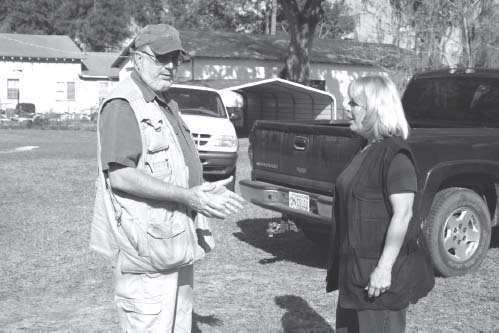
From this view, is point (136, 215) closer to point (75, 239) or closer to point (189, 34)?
point (75, 239)

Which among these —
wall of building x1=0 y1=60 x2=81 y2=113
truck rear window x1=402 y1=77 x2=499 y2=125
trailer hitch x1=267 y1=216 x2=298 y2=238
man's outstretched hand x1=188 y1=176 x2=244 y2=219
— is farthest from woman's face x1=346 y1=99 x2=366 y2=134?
wall of building x1=0 y1=60 x2=81 y2=113

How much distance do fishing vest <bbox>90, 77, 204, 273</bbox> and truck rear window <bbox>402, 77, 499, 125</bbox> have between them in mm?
4802

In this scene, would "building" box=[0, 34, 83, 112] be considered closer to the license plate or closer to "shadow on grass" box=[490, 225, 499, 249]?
"shadow on grass" box=[490, 225, 499, 249]

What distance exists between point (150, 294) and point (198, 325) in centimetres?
201

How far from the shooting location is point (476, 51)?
691 inches

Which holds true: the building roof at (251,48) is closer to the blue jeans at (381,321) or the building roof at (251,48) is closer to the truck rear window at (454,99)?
the truck rear window at (454,99)

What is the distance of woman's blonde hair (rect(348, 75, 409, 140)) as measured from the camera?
3229 millimetres

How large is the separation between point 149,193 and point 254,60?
100 ft

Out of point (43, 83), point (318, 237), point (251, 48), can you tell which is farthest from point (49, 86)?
point (318, 237)

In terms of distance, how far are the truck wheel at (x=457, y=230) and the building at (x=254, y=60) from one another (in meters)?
23.6

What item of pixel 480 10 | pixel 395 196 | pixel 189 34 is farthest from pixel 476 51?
pixel 189 34

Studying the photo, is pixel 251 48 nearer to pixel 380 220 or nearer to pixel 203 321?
pixel 203 321

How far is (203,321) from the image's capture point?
16.8 feet

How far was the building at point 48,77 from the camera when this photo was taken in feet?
152
